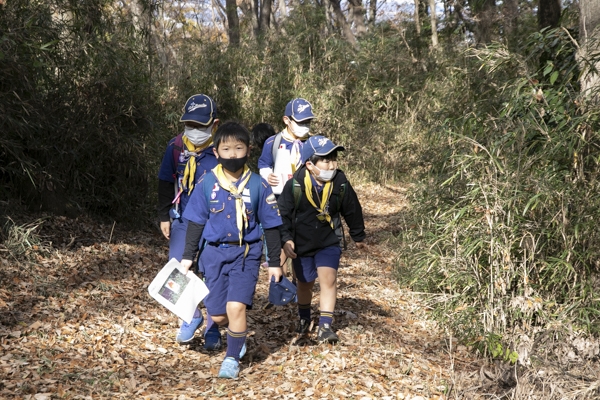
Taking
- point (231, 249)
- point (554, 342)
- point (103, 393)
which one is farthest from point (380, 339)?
point (103, 393)

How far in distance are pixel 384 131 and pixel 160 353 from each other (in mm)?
11224

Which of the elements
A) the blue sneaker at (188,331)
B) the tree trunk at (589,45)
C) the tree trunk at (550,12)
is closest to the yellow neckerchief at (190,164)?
the blue sneaker at (188,331)

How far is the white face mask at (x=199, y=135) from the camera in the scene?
5.10m

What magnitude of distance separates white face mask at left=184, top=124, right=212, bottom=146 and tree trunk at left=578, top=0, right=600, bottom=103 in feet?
10.5

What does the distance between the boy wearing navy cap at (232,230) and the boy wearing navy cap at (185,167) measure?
0.52 meters

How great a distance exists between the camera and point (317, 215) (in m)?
5.08

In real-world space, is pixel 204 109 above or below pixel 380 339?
above

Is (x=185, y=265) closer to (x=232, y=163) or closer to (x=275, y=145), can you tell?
(x=232, y=163)

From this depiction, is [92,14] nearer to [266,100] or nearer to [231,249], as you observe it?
[231,249]

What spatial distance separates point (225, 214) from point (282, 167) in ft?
6.15

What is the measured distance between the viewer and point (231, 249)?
4.51 metres

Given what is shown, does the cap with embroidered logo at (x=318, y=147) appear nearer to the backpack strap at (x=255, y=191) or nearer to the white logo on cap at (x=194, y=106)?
the backpack strap at (x=255, y=191)

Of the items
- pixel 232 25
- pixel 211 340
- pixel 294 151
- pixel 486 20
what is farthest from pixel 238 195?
pixel 232 25

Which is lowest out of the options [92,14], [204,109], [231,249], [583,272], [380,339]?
[380,339]
